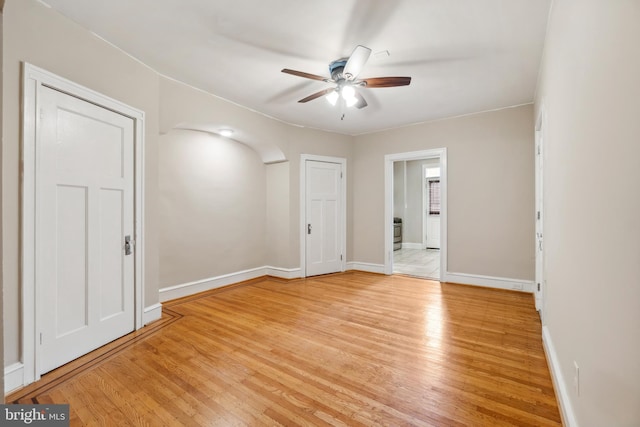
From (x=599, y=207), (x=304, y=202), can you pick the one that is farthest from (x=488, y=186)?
(x=599, y=207)

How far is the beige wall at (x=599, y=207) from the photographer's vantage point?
38.9 inches

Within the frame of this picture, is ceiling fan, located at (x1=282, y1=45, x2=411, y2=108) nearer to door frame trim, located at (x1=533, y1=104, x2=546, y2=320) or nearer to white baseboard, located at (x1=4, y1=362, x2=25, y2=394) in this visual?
door frame trim, located at (x1=533, y1=104, x2=546, y2=320)

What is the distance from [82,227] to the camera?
2.58m

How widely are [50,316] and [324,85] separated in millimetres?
3357

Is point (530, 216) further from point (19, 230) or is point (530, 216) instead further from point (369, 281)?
point (19, 230)

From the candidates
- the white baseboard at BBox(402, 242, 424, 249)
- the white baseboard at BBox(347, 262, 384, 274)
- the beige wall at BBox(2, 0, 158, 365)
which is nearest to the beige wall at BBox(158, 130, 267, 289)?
the beige wall at BBox(2, 0, 158, 365)

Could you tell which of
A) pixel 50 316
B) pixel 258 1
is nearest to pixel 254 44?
pixel 258 1

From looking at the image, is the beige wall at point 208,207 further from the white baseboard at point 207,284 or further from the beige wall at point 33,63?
the beige wall at point 33,63

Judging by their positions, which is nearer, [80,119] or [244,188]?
[80,119]

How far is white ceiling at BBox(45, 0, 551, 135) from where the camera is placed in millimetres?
2314

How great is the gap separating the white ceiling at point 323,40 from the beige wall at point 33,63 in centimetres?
13

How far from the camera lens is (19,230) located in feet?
7.08

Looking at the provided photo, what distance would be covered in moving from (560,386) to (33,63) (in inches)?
163

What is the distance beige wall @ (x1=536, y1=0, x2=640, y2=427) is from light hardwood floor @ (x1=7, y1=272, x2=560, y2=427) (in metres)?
0.51
